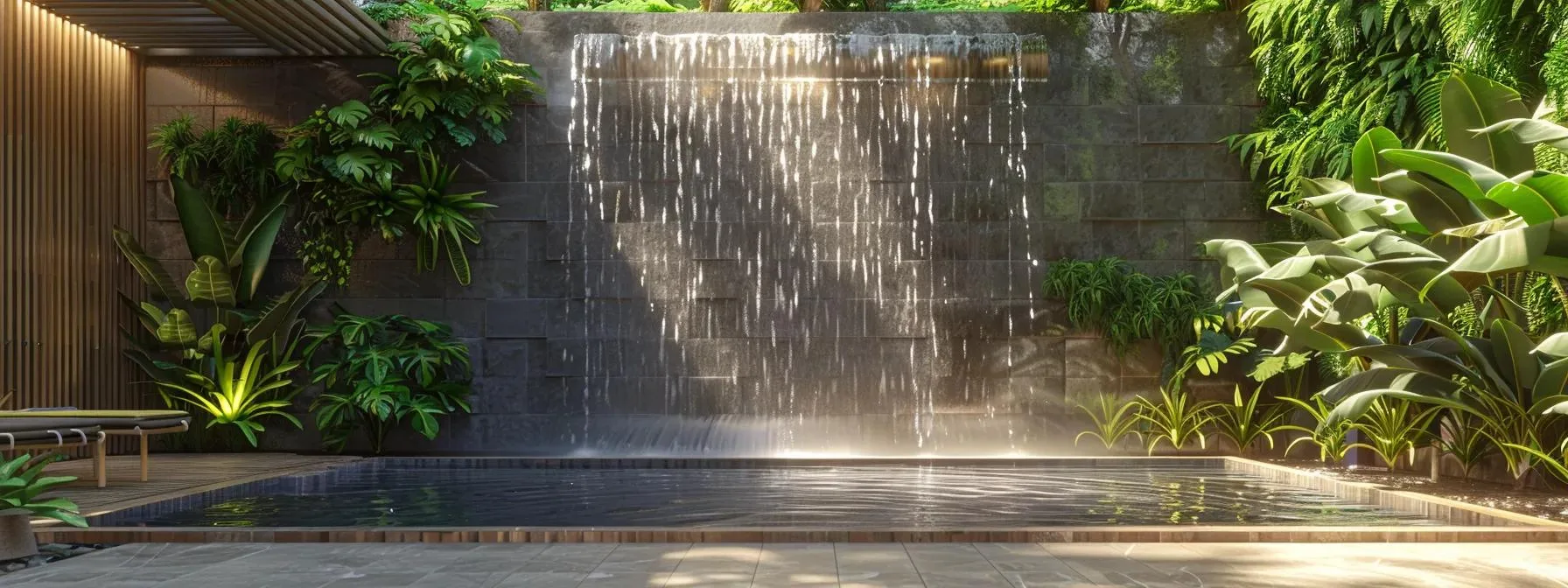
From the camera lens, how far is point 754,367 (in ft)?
35.6

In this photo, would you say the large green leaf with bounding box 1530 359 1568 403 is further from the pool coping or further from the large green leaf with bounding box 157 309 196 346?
the large green leaf with bounding box 157 309 196 346

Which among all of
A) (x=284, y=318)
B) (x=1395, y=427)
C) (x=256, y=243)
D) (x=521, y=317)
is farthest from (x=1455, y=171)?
(x=256, y=243)

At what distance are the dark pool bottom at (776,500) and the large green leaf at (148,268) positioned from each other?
228cm

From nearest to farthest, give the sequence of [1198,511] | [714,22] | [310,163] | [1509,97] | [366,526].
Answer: [366,526], [1198,511], [1509,97], [310,163], [714,22]

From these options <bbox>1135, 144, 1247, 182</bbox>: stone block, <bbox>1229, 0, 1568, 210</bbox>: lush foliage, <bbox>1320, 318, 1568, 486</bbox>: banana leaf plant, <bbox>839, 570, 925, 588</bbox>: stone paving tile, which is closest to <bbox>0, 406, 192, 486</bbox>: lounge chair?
<bbox>839, 570, 925, 588</bbox>: stone paving tile

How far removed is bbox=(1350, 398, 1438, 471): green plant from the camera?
8.09m

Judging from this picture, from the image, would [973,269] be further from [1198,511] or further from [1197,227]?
[1198,511]

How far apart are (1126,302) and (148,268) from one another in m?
7.64

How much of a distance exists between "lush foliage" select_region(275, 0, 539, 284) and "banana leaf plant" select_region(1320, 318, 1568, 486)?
671 cm

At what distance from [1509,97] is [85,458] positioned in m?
9.62

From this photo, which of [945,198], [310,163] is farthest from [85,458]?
[945,198]

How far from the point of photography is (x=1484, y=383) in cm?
698

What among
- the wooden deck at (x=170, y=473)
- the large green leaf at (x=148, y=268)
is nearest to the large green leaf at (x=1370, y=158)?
the wooden deck at (x=170, y=473)

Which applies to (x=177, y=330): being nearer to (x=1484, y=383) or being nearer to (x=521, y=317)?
(x=521, y=317)
